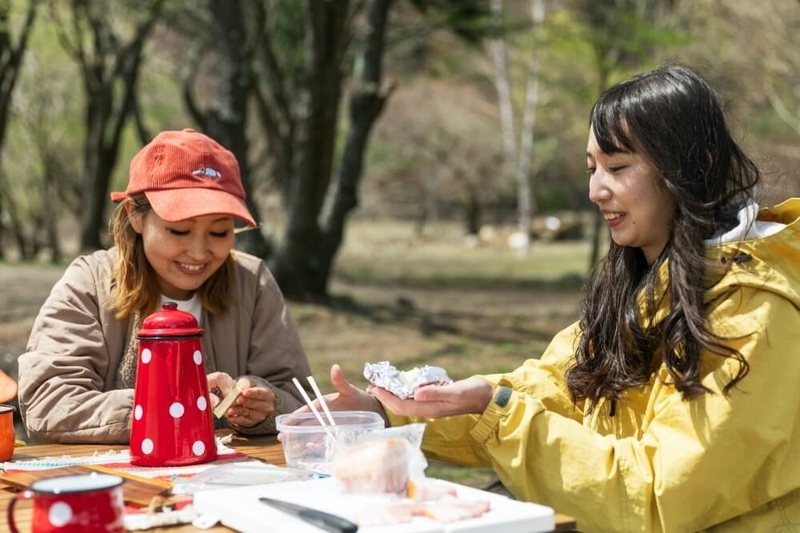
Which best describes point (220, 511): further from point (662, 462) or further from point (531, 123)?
point (531, 123)

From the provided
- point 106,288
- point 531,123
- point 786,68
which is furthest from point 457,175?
point 106,288

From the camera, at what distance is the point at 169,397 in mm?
2385

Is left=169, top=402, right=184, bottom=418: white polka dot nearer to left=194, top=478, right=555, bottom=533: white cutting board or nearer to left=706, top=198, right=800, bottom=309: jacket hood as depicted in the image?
left=194, top=478, right=555, bottom=533: white cutting board

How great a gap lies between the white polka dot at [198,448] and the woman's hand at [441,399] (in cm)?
42

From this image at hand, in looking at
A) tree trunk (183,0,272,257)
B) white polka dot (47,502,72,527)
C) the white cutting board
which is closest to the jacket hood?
the white cutting board

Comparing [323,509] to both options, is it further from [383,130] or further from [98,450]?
[383,130]

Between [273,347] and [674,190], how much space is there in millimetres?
1281

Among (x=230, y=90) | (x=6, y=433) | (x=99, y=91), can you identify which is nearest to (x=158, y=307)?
(x=6, y=433)

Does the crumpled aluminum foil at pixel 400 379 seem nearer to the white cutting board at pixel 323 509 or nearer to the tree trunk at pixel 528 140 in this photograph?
the white cutting board at pixel 323 509

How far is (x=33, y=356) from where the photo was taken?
2.84m

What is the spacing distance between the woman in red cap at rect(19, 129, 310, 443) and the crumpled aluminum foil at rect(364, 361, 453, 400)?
1.88 feet

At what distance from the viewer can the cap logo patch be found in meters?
2.94

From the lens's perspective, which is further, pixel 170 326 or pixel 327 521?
pixel 170 326

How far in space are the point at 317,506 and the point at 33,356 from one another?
1275 millimetres
